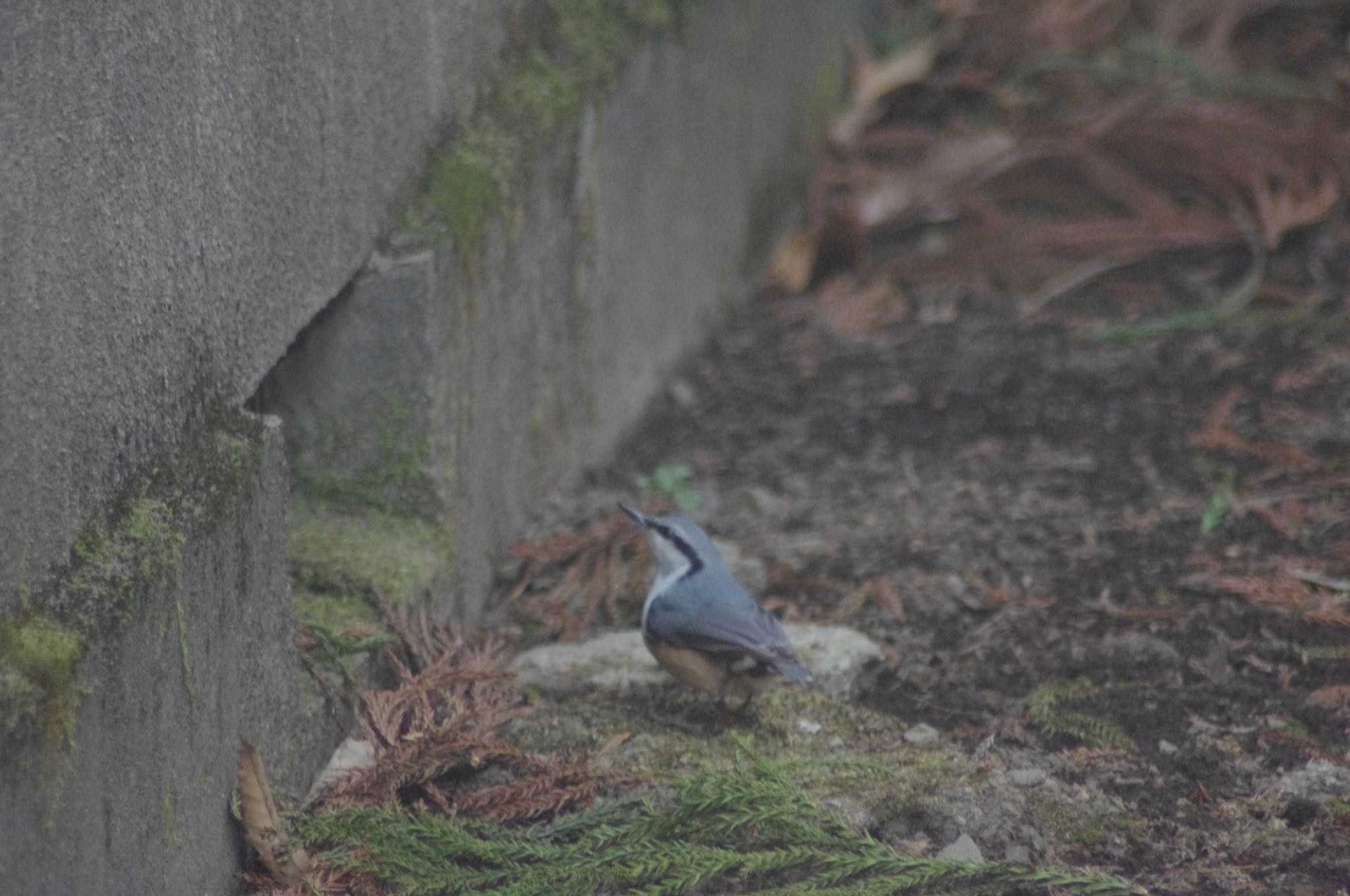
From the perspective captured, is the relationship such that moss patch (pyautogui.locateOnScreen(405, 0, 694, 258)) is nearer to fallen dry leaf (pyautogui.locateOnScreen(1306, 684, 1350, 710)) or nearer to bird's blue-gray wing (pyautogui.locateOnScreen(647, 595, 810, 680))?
bird's blue-gray wing (pyautogui.locateOnScreen(647, 595, 810, 680))

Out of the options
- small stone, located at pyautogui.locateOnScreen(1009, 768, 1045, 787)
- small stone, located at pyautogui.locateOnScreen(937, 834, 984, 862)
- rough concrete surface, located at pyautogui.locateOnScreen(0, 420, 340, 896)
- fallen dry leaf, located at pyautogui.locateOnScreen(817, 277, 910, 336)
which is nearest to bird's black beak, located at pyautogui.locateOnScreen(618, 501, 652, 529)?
rough concrete surface, located at pyautogui.locateOnScreen(0, 420, 340, 896)

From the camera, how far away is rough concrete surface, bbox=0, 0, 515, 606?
199cm

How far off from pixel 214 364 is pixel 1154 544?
239 centimetres

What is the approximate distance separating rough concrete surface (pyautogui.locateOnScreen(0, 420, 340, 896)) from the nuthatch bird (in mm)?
737

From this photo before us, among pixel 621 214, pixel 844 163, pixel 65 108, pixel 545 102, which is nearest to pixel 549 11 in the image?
pixel 545 102

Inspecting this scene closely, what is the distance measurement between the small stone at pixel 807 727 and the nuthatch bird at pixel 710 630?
0.11 m

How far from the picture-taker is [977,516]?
13.8 ft

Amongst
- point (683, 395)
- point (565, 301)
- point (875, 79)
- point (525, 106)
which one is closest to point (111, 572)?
point (525, 106)

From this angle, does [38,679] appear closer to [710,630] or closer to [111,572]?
[111,572]

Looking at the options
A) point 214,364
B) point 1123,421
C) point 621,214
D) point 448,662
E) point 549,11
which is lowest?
point 1123,421

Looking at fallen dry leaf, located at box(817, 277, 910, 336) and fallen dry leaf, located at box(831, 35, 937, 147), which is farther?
fallen dry leaf, located at box(831, 35, 937, 147)

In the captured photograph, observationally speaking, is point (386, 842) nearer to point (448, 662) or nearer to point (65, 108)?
point (448, 662)

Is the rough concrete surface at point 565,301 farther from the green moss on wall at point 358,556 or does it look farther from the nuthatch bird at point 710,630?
the nuthatch bird at point 710,630

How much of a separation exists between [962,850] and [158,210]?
1589 millimetres
